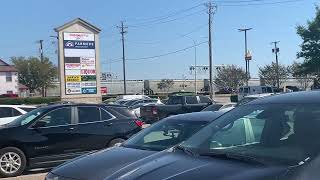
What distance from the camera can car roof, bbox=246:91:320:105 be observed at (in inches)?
177

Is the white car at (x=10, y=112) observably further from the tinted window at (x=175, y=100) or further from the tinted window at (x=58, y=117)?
the tinted window at (x=175, y=100)

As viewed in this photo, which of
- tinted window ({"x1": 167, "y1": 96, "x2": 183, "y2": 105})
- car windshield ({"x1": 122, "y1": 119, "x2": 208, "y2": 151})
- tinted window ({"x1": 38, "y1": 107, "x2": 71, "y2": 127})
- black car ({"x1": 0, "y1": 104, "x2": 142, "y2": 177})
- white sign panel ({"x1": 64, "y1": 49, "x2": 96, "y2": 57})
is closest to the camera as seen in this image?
car windshield ({"x1": 122, "y1": 119, "x2": 208, "y2": 151})

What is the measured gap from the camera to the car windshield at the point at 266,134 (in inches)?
158

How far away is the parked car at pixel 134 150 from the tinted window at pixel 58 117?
4239 millimetres

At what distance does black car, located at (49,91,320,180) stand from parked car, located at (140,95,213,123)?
939 inches

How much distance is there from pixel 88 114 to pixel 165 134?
4.90 metres

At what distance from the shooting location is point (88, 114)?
12.3 metres

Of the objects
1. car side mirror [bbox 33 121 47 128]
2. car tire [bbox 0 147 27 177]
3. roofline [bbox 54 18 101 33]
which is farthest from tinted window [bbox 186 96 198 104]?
roofline [bbox 54 18 101 33]

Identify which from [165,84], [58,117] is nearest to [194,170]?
[58,117]

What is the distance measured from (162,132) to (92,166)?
173 cm

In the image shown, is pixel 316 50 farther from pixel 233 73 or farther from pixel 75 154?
pixel 233 73

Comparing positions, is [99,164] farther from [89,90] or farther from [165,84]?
[165,84]

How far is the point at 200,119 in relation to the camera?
7898 millimetres

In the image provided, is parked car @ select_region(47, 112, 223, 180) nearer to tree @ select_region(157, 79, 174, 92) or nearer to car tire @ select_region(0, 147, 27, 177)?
car tire @ select_region(0, 147, 27, 177)
